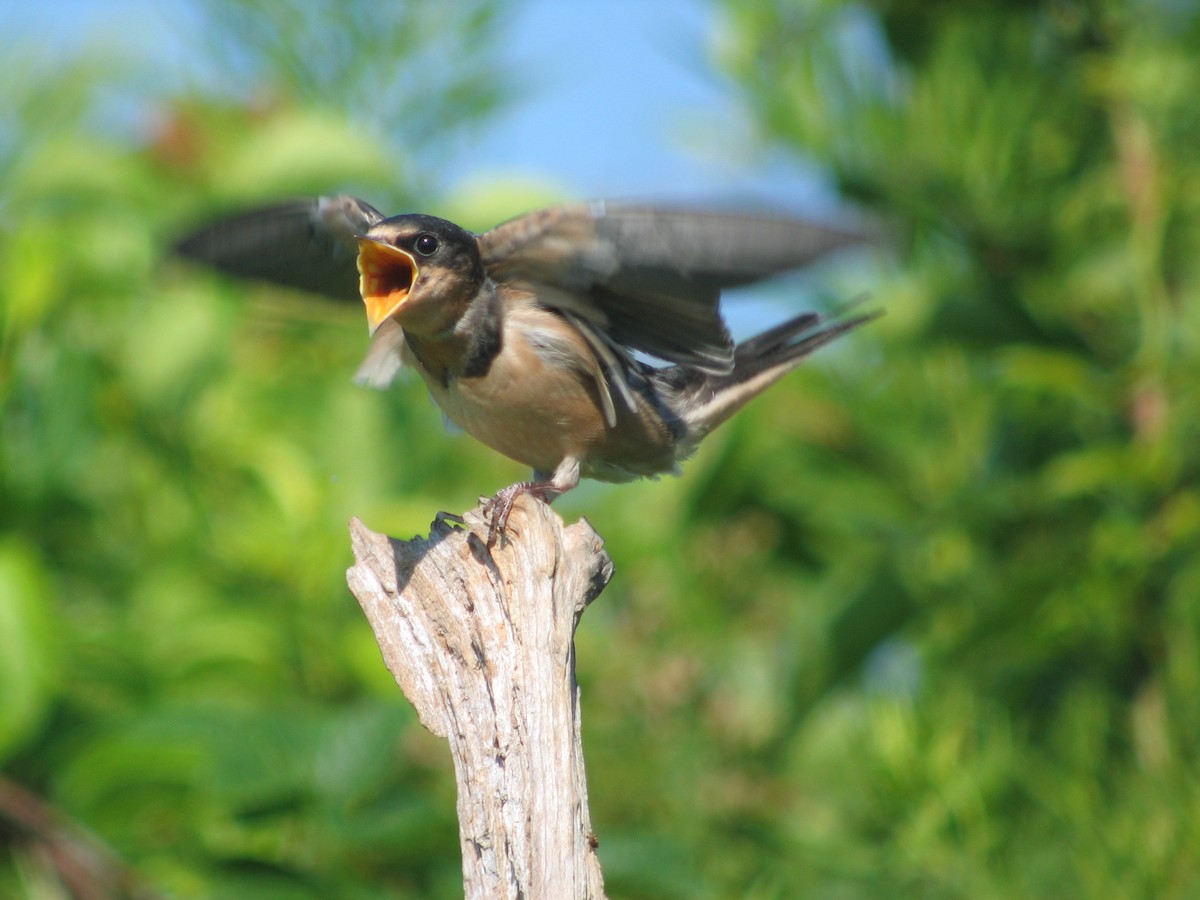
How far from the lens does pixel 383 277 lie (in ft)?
8.86

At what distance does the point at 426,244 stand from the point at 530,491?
0.50m

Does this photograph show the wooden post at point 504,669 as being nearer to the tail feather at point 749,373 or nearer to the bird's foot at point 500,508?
the bird's foot at point 500,508

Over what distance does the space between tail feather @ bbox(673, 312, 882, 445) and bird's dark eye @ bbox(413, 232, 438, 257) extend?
0.75 meters

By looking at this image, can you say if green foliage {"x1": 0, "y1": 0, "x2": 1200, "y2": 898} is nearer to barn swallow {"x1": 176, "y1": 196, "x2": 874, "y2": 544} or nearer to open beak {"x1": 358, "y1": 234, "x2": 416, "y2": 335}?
barn swallow {"x1": 176, "y1": 196, "x2": 874, "y2": 544}

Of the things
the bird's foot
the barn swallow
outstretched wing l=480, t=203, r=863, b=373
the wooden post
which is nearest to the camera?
the wooden post

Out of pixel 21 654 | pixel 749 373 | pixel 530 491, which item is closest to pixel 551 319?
pixel 530 491

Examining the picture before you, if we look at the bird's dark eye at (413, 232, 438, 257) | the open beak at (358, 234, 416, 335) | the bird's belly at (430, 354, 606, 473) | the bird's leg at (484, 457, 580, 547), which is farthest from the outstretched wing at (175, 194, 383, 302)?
the bird's leg at (484, 457, 580, 547)

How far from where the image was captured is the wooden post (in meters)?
1.93

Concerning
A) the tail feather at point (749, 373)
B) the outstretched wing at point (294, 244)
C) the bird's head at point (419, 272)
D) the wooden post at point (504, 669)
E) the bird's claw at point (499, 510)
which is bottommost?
the wooden post at point (504, 669)

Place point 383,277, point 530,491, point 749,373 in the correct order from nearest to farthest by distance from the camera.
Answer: point 530,491 → point 383,277 → point 749,373

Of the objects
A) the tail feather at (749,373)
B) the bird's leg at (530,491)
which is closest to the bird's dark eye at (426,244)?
the bird's leg at (530,491)

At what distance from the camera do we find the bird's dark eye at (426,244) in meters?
2.58

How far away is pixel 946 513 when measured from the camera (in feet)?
10.0

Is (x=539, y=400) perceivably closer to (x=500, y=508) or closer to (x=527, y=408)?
(x=527, y=408)
